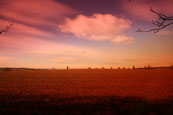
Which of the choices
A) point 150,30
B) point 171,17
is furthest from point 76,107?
point 171,17

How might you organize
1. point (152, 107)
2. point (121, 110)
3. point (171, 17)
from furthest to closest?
point (152, 107) → point (121, 110) → point (171, 17)

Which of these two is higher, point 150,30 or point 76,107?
point 150,30

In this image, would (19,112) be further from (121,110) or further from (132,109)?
A: (132,109)

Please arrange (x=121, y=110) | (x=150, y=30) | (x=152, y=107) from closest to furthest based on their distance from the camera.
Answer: (x=150, y=30)
(x=121, y=110)
(x=152, y=107)

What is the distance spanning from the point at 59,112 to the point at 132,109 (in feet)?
11.7

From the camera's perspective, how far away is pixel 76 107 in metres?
6.76

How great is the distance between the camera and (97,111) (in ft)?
20.3

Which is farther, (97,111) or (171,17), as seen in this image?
(97,111)

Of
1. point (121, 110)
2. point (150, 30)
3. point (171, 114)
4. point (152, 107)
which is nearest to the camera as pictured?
point (150, 30)

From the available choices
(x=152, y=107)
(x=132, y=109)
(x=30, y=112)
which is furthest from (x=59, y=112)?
(x=152, y=107)

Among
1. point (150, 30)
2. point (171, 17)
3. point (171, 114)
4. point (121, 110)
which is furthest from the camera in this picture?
point (121, 110)

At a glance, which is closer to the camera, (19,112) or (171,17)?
(171,17)

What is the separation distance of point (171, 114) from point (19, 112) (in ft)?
22.8

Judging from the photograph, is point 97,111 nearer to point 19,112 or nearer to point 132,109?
point 132,109
